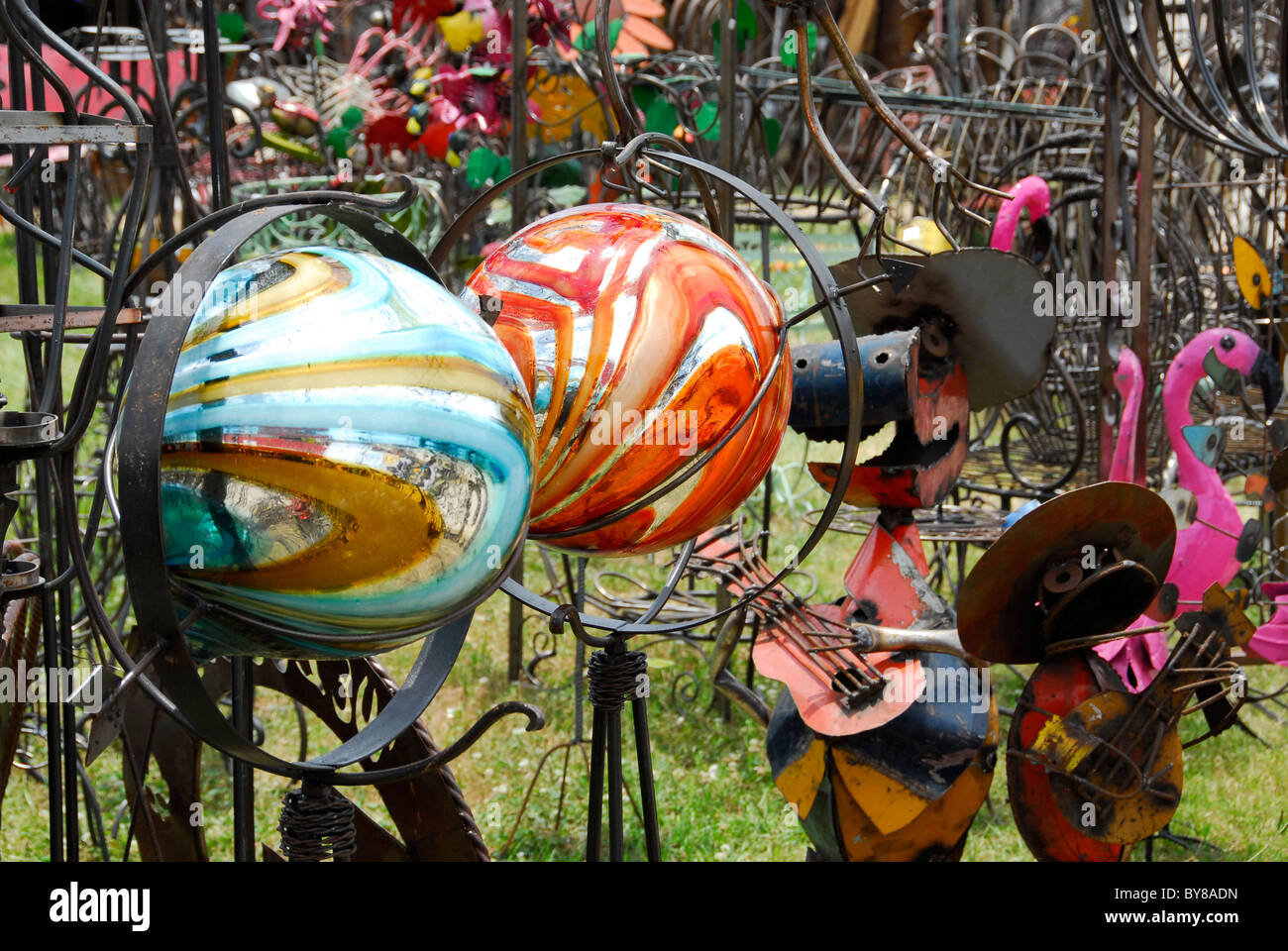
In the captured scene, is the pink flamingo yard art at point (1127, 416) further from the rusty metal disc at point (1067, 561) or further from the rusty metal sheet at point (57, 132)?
the rusty metal sheet at point (57, 132)

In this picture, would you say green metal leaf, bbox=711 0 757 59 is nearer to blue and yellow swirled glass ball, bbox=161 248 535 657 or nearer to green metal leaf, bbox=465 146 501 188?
green metal leaf, bbox=465 146 501 188

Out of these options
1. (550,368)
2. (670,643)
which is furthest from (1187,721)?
(550,368)

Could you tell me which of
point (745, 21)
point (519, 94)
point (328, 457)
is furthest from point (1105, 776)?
point (745, 21)

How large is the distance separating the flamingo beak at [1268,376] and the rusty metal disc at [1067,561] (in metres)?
1.03

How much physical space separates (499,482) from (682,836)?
2.05 metres

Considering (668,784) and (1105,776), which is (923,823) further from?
(668,784)

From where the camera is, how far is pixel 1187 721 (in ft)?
11.4

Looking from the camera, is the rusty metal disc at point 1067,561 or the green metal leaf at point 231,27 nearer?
the rusty metal disc at point 1067,561

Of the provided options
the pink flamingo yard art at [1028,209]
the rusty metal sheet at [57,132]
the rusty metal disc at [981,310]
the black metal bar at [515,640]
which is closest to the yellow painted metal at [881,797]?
the rusty metal disc at [981,310]

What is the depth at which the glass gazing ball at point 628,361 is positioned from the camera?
46.4 inches

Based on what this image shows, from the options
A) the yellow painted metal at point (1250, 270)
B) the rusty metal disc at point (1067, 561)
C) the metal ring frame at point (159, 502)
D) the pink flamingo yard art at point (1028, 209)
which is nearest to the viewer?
the metal ring frame at point (159, 502)

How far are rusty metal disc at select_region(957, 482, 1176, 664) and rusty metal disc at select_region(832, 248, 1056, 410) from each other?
360 mm

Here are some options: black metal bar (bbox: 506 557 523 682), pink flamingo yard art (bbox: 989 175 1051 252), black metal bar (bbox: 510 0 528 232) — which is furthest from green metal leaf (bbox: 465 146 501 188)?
pink flamingo yard art (bbox: 989 175 1051 252)

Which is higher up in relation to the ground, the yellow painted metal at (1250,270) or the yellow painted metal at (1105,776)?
the yellow painted metal at (1250,270)
